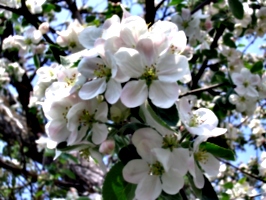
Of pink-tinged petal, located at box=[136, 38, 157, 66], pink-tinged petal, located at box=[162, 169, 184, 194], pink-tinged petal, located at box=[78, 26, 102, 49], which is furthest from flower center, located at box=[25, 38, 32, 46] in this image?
pink-tinged petal, located at box=[162, 169, 184, 194]

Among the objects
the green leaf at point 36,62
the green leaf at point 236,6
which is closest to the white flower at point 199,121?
the green leaf at point 236,6

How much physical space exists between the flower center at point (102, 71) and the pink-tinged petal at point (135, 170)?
0.21 metres

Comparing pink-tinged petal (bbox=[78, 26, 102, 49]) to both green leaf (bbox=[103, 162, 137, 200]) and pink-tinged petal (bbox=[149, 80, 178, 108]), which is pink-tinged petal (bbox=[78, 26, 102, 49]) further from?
green leaf (bbox=[103, 162, 137, 200])

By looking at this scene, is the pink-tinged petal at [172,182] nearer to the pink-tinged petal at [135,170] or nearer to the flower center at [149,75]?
the pink-tinged petal at [135,170]

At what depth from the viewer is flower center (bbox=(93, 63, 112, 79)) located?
34.4 inches

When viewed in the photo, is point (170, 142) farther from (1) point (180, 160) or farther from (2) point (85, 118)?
(2) point (85, 118)

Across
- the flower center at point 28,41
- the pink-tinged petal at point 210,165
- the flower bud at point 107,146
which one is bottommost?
the flower center at point 28,41

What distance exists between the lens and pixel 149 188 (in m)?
0.87

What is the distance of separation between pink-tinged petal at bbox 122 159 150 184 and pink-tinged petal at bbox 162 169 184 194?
0.17 feet

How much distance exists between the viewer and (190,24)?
6.49 feet

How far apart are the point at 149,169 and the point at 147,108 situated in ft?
0.48

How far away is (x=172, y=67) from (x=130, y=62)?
100 millimetres

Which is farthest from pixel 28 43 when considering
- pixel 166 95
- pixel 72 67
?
pixel 166 95

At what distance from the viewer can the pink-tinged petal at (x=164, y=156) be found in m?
0.80
